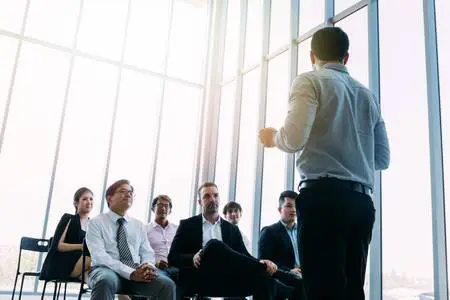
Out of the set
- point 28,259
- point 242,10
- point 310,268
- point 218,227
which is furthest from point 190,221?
point 242,10

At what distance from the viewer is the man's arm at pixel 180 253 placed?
278cm

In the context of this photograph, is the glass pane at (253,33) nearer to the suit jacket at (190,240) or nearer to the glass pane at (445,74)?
the glass pane at (445,74)

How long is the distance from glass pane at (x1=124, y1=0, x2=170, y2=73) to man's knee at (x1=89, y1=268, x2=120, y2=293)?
4.39 meters

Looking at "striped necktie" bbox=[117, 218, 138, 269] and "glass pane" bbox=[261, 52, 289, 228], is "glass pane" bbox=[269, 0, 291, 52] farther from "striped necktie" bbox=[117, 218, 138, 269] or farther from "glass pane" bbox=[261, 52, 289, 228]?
"striped necktie" bbox=[117, 218, 138, 269]

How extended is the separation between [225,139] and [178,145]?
76cm

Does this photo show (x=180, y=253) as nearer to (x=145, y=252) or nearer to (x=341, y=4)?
(x=145, y=252)

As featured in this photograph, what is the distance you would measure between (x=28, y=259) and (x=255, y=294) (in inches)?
149

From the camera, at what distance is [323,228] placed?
128cm

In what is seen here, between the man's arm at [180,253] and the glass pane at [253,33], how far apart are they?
11.9 feet

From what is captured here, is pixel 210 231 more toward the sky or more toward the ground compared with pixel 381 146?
more toward the ground

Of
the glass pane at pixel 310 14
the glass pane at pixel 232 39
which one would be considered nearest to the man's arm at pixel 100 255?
the glass pane at pixel 310 14

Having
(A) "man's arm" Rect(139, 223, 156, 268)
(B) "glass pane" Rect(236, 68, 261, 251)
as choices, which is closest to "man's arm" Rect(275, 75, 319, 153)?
(A) "man's arm" Rect(139, 223, 156, 268)

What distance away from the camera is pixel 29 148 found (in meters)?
5.64

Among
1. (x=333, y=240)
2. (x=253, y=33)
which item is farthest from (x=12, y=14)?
(x=333, y=240)
